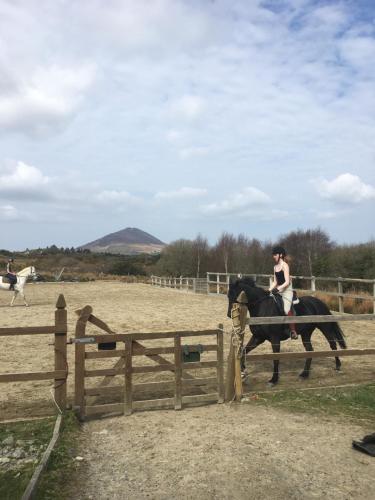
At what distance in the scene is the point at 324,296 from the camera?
17.5m

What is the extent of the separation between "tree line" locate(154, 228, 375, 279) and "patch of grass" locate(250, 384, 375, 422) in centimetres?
3036

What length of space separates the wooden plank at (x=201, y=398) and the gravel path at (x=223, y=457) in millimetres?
211

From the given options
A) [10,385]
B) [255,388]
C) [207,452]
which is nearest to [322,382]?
[255,388]

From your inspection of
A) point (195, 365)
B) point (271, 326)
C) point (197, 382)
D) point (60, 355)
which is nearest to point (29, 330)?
point (60, 355)

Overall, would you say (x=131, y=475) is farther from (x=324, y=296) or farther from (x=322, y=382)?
(x=324, y=296)

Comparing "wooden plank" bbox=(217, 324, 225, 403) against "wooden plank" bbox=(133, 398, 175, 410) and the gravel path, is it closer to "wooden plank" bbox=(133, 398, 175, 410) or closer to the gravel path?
the gravel path

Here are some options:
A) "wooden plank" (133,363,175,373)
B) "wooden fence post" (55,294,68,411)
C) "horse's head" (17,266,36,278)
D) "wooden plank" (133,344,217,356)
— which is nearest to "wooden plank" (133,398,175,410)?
"wooden plank" (133,363,175,373)

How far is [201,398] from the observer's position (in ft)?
19.6

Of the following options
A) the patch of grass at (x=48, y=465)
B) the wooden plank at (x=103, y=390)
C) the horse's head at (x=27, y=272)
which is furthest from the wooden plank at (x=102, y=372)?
the horse's head at (x=27, y=272)

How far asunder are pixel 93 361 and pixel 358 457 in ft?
17.2

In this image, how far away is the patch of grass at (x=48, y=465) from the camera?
3.65m

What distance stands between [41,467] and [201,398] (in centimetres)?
257

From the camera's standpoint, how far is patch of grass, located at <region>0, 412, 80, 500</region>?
12.0 feet

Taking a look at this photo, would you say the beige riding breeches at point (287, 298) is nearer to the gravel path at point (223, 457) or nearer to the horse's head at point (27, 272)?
the gravel path at point (223, 457)
